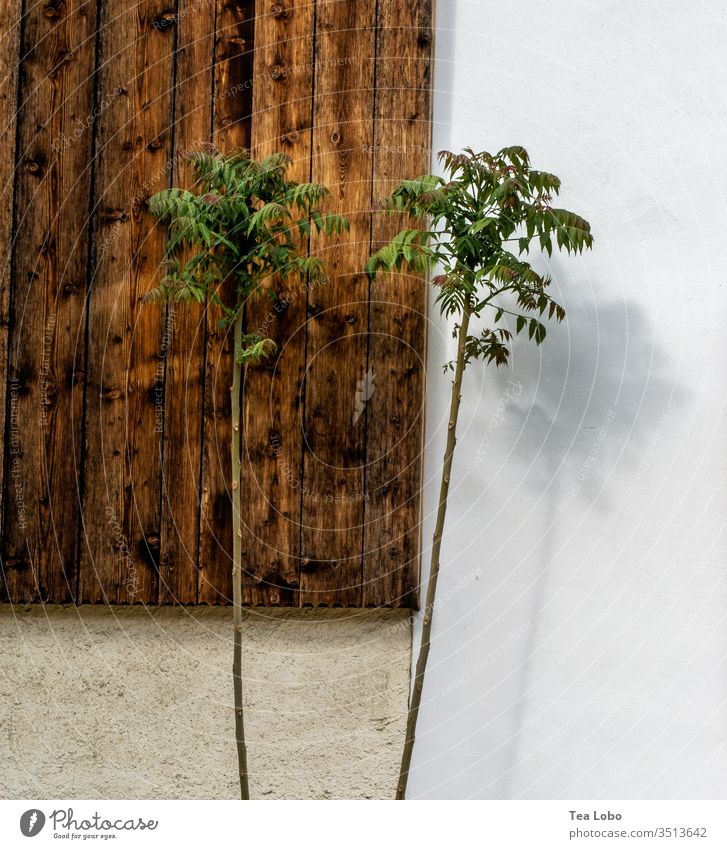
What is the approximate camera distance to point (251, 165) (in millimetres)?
2371

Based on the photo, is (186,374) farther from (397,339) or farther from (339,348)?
(397,339)

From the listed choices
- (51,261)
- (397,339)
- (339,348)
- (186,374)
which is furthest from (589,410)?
(51,261)

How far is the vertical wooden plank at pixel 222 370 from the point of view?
256 cm

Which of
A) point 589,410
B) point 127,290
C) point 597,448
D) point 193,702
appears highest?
point 127,290

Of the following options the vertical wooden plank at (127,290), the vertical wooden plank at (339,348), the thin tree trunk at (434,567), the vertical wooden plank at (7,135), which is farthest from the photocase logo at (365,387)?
the vertical wooden plank at (7,135)

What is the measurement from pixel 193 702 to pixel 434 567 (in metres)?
0.84

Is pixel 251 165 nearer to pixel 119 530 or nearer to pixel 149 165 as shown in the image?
pixel 149 165

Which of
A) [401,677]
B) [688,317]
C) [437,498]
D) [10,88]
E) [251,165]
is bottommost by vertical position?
[401,677]

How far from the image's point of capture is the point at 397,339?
2.59 m

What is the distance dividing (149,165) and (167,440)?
2.62 ft

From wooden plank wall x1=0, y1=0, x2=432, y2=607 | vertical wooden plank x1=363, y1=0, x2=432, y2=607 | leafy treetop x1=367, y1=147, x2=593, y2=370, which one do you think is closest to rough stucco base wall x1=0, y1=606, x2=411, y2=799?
wooden plank wall x1=0, y1=0, x2=432, y2=607
